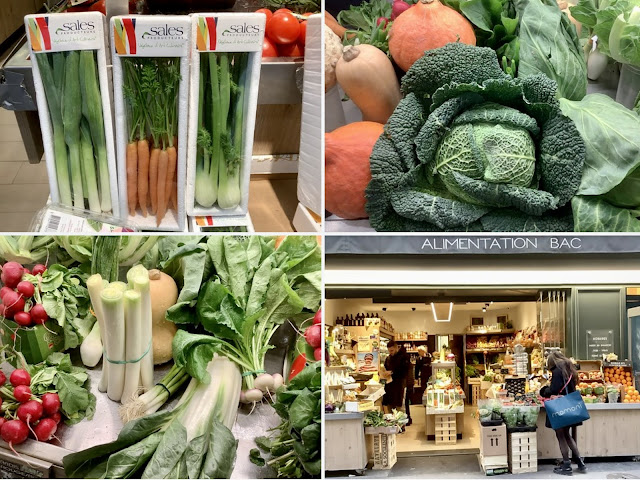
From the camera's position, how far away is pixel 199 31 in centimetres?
207

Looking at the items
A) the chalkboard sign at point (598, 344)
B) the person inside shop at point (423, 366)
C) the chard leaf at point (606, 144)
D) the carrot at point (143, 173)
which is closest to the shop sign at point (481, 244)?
the chard leaf at point (606, 144)

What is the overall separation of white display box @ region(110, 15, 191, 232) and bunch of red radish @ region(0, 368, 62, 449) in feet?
2.33

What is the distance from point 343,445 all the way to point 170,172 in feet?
4.59

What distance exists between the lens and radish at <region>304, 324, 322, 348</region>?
6.37ft

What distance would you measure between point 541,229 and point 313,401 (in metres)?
0.85

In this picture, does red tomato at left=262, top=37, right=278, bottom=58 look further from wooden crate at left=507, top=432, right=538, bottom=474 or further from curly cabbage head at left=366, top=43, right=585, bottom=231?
wooden crate at left=507, top=432, right=538, bottom=474

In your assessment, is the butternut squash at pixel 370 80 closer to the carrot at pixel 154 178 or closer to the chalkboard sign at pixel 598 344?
the carrot at pixel 154 178

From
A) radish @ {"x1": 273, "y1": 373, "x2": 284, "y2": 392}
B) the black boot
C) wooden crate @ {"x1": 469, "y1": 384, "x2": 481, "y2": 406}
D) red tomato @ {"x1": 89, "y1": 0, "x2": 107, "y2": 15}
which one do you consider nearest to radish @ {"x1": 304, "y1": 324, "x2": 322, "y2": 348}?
A: radish @ {"x1": 273, "y1": 373, "x2": 284, "y2": 392}

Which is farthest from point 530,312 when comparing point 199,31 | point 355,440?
point 199,31

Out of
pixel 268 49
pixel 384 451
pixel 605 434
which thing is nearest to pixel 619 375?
pixel 605 434

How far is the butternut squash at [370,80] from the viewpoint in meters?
2.08

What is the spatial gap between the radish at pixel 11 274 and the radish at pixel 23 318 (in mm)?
99

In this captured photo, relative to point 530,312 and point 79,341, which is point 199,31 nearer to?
point 79,341

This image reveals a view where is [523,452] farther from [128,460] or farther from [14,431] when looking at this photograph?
[14,431]
